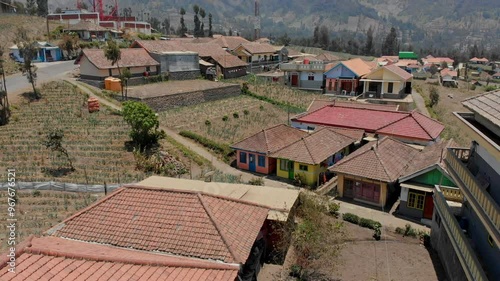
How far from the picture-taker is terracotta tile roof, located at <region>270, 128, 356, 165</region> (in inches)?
1081

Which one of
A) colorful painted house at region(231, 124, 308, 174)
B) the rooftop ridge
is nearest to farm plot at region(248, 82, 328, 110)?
colorful painted house at region(231, 124, 308, 174)

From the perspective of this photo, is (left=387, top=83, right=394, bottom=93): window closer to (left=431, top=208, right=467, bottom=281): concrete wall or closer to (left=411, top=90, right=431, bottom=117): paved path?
(left=411, top=90, right=431, bottom=117): paved path

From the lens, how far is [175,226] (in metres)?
13.9

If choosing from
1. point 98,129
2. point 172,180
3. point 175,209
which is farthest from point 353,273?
point 98,129

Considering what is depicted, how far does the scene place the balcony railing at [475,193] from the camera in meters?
11.1

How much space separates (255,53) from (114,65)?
30663 mm

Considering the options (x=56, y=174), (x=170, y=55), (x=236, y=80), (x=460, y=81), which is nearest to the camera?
(x=56, y=174)

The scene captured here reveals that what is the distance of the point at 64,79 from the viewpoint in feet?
143

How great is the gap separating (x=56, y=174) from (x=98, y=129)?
7.97 meters

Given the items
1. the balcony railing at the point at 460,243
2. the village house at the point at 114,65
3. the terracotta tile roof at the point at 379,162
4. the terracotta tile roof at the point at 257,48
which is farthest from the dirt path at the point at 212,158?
the terracotta tile roof at the point at 257,48

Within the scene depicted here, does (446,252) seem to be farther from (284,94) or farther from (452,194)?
(284,94)

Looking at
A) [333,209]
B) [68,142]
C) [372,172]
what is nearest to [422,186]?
[372,172]

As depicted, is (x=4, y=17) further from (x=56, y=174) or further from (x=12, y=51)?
(x=56, y=174)

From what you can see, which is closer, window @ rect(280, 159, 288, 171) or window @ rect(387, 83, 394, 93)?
window @ rect(280, 159, 288, 171)
